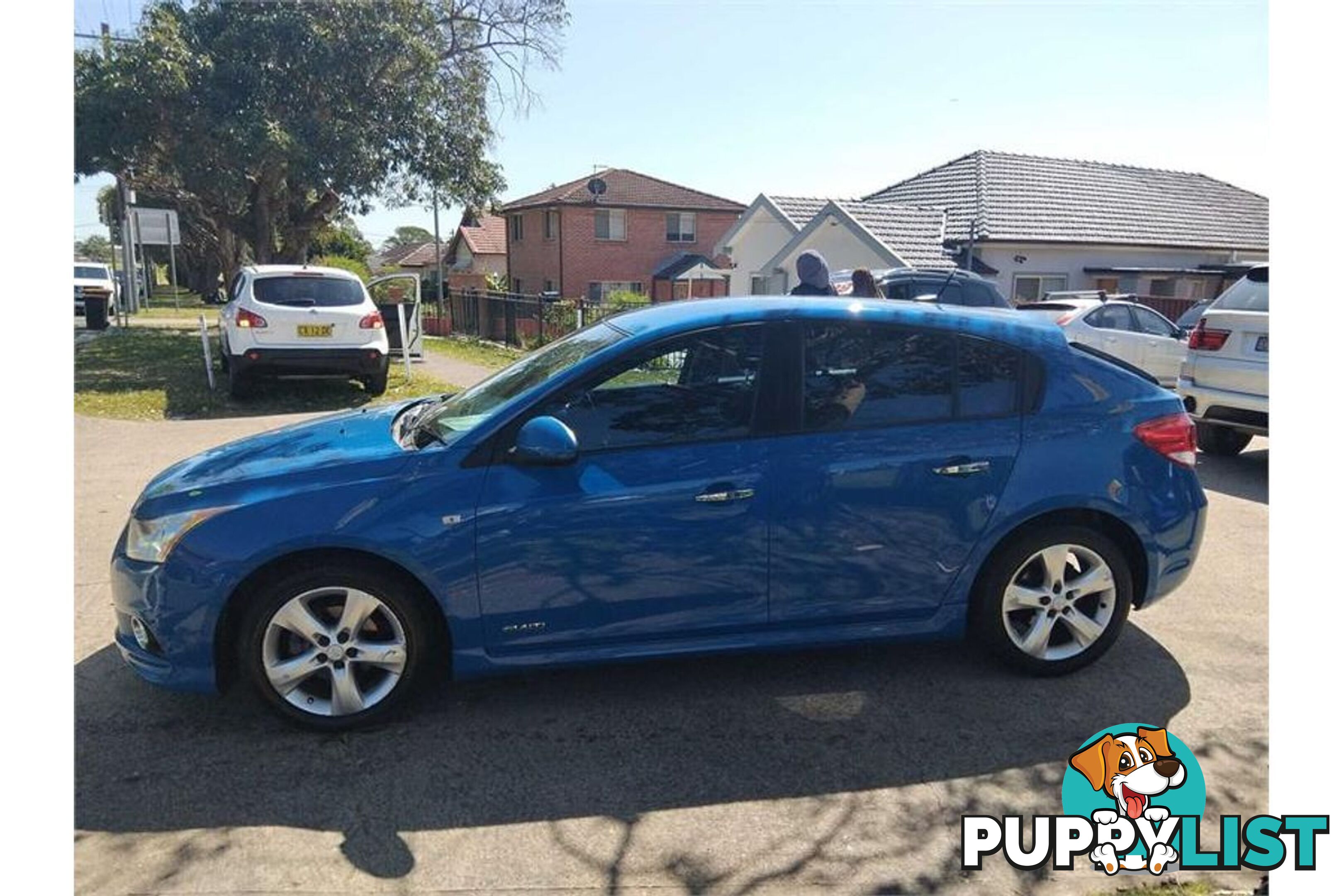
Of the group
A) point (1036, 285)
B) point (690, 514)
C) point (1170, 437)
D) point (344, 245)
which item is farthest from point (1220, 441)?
point (344, 245)

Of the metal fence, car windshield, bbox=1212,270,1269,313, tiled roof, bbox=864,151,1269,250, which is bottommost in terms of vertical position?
car windshield, bbox=1212,270,1269,313

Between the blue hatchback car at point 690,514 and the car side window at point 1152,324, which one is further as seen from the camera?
the car side window at point 1152,324

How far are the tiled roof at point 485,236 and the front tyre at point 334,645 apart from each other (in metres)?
47.3

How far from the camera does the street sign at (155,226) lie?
72.1 ft

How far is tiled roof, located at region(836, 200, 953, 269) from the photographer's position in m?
20.7

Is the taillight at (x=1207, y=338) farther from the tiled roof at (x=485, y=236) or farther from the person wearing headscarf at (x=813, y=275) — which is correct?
the tiled roof at (x=485, y=236)

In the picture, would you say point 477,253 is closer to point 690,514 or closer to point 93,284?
point 93,284

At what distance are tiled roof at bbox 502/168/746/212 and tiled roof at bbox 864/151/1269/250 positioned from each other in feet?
39.4

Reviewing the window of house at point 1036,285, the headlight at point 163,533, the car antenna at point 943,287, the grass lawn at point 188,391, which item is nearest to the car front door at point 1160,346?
the car antenna at point 943,287

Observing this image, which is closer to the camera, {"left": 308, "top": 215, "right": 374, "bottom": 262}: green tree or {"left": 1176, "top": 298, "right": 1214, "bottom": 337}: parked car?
{"left": 1176, "top": 298, "right": 1214, "bottom": 337}: parked car

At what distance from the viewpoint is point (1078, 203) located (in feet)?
81.8

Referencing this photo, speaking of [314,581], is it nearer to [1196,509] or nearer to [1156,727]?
[1156,727]

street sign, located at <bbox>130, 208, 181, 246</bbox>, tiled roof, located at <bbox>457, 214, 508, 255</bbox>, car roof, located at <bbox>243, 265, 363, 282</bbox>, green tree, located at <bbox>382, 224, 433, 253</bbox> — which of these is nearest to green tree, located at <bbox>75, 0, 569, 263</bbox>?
street sign, located at <bbox>130, 208, 181, 246</bbox>

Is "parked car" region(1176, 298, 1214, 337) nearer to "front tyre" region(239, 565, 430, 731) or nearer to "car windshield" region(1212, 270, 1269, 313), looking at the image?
"car windshield" region(1212, 270, 1269, 313)
